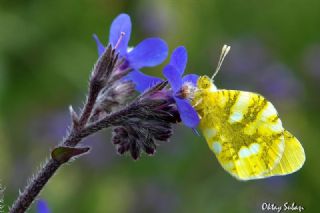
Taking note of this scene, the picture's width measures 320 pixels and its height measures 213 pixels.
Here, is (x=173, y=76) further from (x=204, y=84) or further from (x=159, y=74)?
(x=159, y=74)

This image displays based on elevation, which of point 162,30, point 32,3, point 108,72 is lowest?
point 162,30

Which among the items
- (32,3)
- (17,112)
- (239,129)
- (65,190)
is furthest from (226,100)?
(32,3)

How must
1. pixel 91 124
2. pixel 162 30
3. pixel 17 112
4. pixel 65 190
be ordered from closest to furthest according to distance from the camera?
pixel 91 124 < pixel 65 190 < pixel 17 112 < pixel 162 30

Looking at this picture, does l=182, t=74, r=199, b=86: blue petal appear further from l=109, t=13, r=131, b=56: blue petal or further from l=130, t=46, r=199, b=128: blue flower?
l=109, t=13, r=131, b=56: blue petal

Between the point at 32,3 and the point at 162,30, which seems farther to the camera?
the point at 162,30

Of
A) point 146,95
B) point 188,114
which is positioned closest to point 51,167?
point 146,95

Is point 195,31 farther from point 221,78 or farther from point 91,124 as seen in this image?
point 91,124

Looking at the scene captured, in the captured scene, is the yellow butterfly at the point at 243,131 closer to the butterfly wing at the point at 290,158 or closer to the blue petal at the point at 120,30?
the butterfly wing at the point at 290,158

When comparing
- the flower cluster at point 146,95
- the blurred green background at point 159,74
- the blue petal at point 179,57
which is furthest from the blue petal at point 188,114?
the blurred green background at point 159,74
